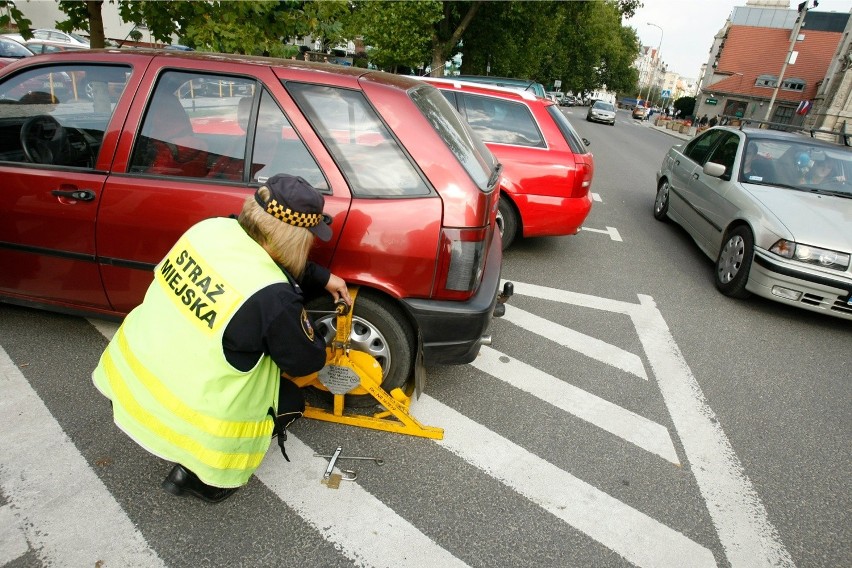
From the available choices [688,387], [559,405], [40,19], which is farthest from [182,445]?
[40,19]

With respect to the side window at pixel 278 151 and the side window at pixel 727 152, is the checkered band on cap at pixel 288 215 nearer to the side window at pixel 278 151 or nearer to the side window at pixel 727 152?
the side window at pixel 278 151

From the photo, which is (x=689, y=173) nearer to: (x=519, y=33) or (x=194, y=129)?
(x=194, y=129)

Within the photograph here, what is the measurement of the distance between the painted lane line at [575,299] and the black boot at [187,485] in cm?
339

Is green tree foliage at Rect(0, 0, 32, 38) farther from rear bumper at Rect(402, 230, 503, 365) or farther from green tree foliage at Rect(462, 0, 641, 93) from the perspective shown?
green tree foliage at Rect(462, 0, 641, 93)

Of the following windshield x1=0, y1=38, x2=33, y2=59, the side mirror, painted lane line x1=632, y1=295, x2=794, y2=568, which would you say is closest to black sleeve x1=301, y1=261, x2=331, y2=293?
painted lane line x1=632, y1=295, x2=794, y2=568

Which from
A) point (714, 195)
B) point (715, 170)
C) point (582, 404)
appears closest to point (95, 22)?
point (582, 404)

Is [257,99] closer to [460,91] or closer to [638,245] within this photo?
[460,91]

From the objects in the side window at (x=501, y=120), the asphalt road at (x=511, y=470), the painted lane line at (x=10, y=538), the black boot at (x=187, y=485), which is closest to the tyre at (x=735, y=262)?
the asphalt road at (x=511, y=470)

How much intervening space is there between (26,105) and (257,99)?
1716 millimetres

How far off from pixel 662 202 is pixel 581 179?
339 centimetres

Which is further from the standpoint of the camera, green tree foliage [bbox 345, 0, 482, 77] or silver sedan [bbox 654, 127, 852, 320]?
green tree foliage [bbox 345, 0, 482, 77]

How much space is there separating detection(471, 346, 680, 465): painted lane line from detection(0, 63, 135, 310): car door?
2.59 m

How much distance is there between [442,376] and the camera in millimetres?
3510

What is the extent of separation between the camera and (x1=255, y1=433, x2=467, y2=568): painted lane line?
2.18m
